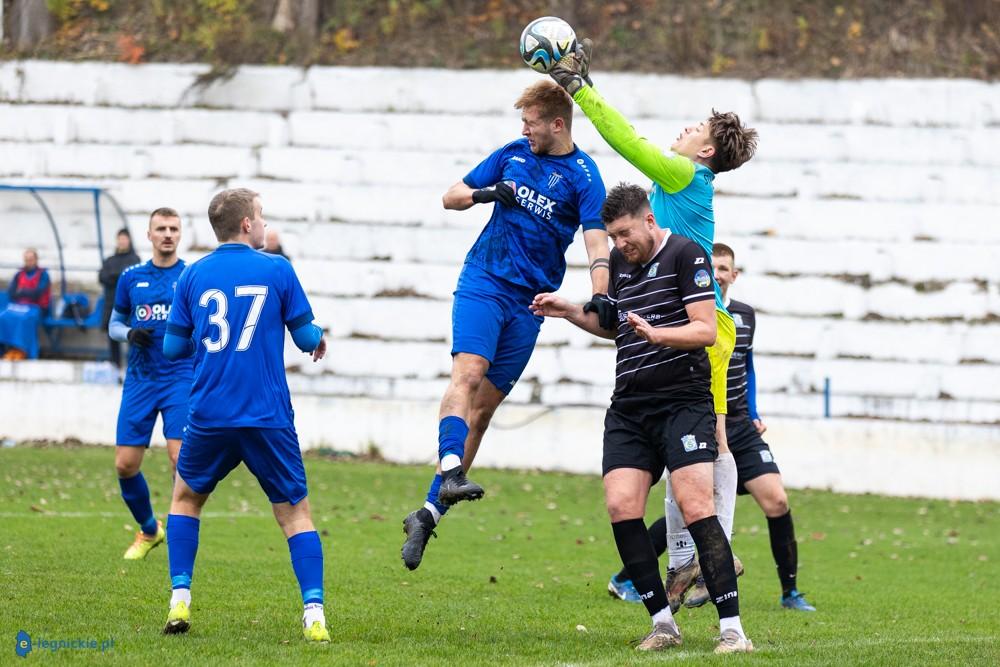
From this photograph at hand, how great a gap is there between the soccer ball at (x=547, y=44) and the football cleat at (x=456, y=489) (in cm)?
217

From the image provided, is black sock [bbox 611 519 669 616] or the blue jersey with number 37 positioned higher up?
the blue jersey with number 37

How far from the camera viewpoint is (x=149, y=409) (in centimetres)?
1062

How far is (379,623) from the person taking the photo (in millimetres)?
7820

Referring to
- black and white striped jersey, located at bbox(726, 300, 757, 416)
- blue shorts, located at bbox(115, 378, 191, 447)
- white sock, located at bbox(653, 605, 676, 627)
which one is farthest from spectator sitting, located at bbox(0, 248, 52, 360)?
white sock, located at bbox(653, 605, 676, 627)

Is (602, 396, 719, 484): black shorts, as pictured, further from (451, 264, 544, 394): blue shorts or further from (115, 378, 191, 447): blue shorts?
(115, 378, 191, 447): blue shorts

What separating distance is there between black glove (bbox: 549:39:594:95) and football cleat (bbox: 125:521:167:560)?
15.8 feet

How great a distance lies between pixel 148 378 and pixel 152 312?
1.64 feet

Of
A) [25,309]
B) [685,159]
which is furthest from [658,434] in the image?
[25,309]

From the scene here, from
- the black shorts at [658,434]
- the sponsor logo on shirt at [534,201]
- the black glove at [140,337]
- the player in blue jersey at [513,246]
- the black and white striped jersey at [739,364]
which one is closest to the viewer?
the black shorts at [658,434]

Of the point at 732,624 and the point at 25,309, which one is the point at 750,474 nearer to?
the point at 732,624

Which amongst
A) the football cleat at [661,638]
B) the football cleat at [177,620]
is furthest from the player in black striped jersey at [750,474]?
the football cleat at [177,620]

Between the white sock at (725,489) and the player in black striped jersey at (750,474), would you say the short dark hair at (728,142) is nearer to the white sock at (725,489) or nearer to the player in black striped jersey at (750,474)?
the white sock at (725,489)

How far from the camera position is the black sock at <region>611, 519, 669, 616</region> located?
7.21 metres

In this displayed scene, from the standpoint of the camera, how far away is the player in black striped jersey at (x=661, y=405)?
22.8 ft
